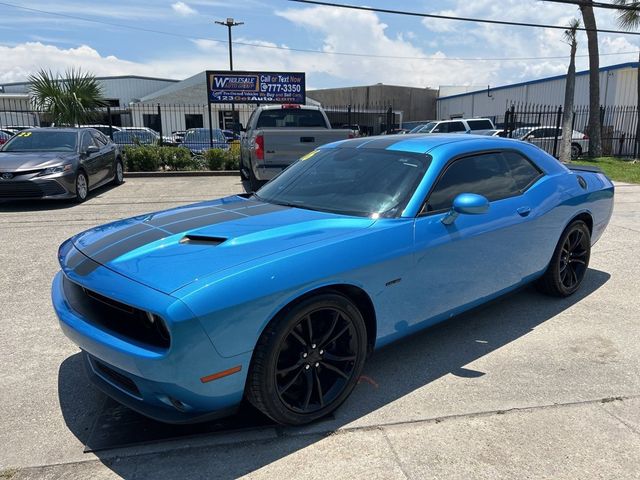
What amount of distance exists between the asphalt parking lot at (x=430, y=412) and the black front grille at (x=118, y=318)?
656 mm

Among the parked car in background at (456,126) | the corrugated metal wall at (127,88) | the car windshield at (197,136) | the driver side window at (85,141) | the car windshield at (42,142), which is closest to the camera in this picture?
the car windshield at (42,142)

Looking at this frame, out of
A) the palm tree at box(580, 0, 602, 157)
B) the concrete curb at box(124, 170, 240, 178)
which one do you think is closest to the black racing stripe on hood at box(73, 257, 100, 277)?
the concrete curb at box(124, 170, 240, 178)

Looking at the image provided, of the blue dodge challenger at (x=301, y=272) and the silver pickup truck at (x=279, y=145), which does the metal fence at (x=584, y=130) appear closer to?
the silver pickup truck at (x=279, y=145)

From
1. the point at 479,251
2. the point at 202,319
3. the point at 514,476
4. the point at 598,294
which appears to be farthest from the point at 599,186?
the point at 202,319

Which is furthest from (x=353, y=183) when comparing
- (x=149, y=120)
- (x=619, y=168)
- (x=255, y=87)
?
(x=149, y=120)

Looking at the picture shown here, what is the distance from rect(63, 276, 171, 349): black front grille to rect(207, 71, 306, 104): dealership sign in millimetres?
16402

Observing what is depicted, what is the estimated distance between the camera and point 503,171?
161 inches

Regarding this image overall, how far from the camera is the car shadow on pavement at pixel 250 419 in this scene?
2502 millimetres

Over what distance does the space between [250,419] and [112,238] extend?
138cm

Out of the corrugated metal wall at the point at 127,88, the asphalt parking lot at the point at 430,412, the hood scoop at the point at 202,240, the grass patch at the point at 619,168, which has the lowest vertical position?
the asphalt parking lot at the point at 430,412

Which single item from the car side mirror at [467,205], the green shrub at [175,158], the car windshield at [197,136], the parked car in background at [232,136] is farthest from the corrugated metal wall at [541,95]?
the car side mirror at [467,205]

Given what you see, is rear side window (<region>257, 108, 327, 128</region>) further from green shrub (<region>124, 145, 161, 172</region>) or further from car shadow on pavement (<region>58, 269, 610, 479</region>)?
car shadow on pavement (<region>58, 269, 610, 479</region>)

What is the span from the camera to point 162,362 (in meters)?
2.24

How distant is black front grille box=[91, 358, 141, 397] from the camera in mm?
2498
